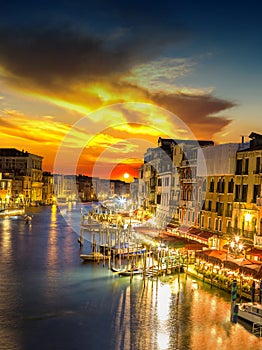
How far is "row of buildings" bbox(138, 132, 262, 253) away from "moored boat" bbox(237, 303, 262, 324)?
8287 mm

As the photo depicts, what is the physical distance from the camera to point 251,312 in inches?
868

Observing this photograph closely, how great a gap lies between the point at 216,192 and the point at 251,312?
16474 millimetres

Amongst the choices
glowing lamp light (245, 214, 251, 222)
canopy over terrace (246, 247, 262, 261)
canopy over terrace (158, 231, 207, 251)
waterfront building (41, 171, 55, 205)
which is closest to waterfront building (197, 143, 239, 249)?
canopy over terrace (158, 231, 207, 251)

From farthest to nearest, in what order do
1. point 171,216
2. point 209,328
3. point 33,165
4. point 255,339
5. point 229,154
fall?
1. point 33,165
2. point 171,216
3. point 229,154
4. point 209,328
5. point 255,339

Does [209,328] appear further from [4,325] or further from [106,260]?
[106,260]

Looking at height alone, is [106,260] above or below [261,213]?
below

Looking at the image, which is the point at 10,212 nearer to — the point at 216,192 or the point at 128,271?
the point at 216,192

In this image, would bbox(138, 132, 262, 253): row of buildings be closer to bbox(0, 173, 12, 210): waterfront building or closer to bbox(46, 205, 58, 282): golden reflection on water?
bbox(46, 205, 58, 282): golden reflection on water

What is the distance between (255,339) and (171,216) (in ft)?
98.6

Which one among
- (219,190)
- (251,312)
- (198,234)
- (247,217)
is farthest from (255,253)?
(198,234)

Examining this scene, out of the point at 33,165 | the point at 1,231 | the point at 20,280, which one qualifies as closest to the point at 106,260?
the point at 20,280

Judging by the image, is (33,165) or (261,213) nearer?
(261,213)

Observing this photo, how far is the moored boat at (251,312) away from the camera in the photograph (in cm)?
2164

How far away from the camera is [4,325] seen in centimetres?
2172
